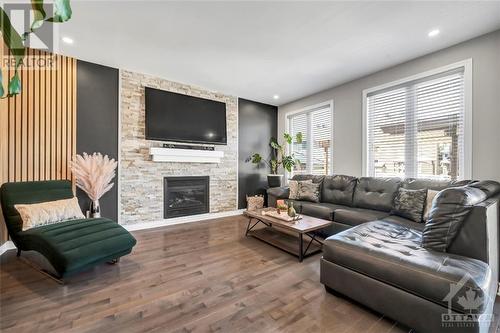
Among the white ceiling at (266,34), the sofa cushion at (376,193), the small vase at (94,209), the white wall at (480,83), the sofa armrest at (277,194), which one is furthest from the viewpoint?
the sofa armrest at (277,194)

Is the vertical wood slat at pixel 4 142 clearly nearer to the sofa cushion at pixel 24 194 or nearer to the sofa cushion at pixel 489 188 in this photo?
the sofa cushion at pixel 24 194

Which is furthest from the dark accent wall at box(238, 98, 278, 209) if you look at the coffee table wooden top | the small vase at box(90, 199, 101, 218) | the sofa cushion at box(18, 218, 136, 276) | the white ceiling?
the sofa cushion at box(18, 218, 136, 276)

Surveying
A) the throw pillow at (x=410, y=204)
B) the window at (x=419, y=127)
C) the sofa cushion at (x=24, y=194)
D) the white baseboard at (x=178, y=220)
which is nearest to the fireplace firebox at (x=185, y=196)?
the white baseboard at (x=178, y=220)

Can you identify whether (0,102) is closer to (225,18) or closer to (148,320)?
(225,18)

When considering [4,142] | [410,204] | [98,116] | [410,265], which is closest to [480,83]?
[410,204]

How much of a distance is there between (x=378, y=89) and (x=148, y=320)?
4.45 meters

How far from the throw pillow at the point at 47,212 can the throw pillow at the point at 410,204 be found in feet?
13.6

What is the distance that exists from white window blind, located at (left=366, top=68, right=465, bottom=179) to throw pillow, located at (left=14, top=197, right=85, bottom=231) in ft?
15.1

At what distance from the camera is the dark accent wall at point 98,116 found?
3490mm

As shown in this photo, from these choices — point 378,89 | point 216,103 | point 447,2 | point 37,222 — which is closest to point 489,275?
point 447,2

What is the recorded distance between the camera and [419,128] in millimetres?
3410

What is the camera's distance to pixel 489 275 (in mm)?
1544

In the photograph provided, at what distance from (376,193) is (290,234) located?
1.47 metres

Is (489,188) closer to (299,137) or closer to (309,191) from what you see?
(309,191)
